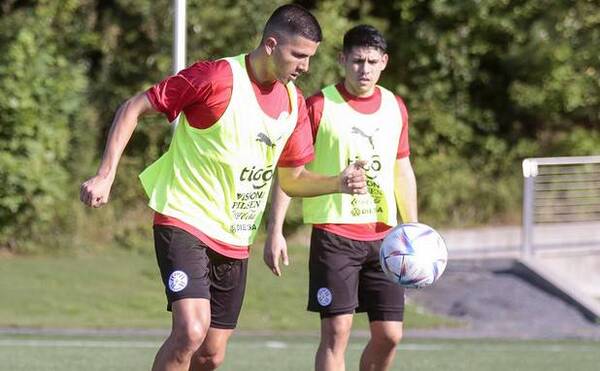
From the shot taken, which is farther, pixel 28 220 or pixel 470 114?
pixel 470 114

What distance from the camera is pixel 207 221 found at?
6711 millimetres

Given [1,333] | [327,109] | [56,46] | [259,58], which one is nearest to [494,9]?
[56,46]

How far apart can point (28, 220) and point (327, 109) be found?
30.1 feet

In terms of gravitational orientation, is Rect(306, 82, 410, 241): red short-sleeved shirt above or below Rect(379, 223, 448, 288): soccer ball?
above

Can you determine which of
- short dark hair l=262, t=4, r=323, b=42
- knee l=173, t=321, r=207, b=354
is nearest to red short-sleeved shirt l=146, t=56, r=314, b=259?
short dark hair l=262, t=4, r=323, b=42

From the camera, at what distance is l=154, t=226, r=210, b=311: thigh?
653 centimetres

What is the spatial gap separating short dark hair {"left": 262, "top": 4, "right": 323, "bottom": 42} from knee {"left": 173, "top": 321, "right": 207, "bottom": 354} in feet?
4.80

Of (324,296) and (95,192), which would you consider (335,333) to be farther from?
(95,192)

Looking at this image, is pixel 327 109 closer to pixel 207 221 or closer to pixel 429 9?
pixel 207 221

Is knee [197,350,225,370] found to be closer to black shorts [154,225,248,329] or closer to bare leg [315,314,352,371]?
black shorts [154,225,248,329]

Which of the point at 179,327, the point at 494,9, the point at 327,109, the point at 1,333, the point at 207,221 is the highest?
the point at 494,9

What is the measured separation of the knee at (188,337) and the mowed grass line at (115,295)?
7.25 m

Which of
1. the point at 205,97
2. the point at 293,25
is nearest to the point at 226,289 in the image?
the point at 205,97

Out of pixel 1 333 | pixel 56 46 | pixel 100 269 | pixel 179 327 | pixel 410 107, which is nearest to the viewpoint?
pixel 179 327
